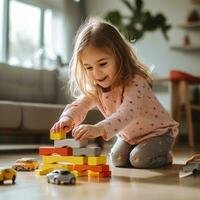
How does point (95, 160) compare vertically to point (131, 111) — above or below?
below

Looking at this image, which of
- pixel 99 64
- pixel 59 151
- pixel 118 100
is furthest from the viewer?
pixel 118 100

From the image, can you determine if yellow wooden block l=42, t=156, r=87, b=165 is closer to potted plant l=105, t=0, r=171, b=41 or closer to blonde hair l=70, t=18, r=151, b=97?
blonde hair l=70, t=18, r=151, b=97

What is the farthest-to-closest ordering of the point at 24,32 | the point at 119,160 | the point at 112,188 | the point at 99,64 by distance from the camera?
the point at 24,32 < the point at 119,160 < the point at 99,64 < the point at 112,188

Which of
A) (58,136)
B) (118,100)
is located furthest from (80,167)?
(118,100)

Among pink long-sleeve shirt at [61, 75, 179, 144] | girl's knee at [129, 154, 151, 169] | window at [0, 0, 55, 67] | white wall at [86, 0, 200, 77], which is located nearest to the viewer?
pink long-sleeve shirt at [61, 75, 179, 144]

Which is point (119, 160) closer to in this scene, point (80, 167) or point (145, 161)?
point (145, 161)

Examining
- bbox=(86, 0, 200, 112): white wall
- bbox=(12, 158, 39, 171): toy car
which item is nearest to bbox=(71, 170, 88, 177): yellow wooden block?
bbox=(12, 158, 39, 171): toy car

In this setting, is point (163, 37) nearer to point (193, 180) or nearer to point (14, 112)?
point (14, 112)

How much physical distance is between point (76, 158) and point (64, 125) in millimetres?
155

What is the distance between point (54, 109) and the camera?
3.27m

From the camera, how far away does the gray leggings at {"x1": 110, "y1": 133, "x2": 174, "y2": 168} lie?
5.93ft

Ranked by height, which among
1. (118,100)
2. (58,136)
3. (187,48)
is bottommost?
(58,136)

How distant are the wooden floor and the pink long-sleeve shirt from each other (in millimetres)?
190

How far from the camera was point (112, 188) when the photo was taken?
1.17 m
